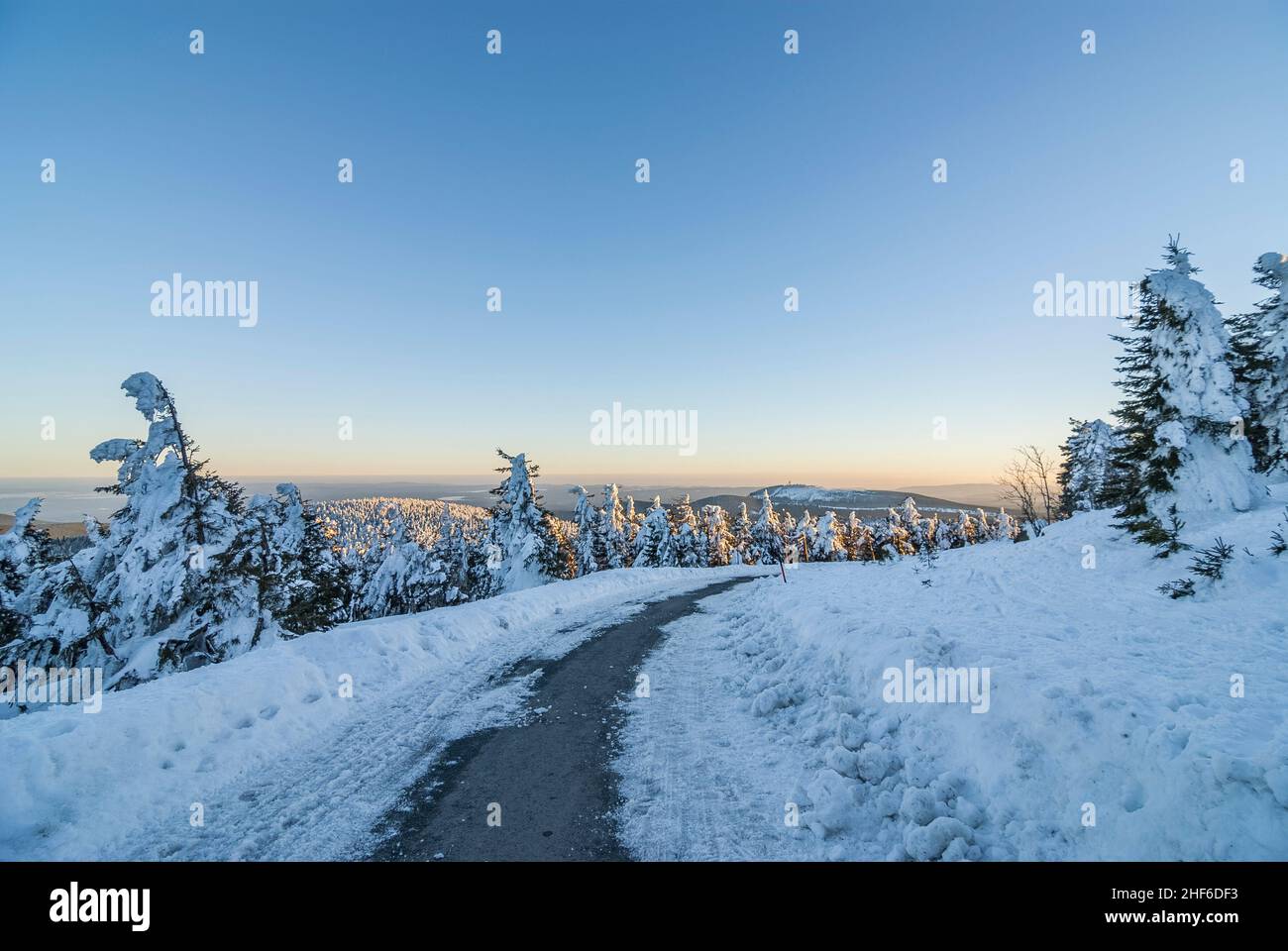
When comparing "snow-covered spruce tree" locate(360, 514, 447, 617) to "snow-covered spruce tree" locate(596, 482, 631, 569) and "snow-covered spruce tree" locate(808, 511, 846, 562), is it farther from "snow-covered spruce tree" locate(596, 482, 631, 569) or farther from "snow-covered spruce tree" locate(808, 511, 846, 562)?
"snow-covered spruce tree" locate(808, 511, 846, 562)

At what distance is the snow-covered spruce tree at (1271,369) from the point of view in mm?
19656

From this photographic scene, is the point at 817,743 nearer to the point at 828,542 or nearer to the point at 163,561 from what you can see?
the point at 163,561

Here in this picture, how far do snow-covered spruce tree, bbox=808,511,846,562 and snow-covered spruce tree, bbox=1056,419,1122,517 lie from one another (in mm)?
21228

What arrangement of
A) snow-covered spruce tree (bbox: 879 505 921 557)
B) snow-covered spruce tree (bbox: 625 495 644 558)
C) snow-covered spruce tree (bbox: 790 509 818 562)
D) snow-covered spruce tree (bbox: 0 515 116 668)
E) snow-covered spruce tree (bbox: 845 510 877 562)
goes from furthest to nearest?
snow-covered spruce tree (bbox: 790 509 818 562) → snow-covered spruce tree (bbox: 845 510 877 562) → snow-covered spruce tree (bbox: 879 505 921 557) → snow-covered spruce tree (bbox: 625 495 644 558) → snow-covered spruce tree (bbox: 0 515 116 668)

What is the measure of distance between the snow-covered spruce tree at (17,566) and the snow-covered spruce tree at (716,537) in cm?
4764

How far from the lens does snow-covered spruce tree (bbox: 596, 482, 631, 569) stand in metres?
48.8

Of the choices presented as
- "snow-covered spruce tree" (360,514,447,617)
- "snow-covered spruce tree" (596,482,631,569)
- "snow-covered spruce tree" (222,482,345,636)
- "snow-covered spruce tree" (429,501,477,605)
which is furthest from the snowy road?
"snow-covered spruce tree" (596,482,631,569)

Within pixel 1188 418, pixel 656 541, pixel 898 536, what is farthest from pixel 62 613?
pixel 898 536

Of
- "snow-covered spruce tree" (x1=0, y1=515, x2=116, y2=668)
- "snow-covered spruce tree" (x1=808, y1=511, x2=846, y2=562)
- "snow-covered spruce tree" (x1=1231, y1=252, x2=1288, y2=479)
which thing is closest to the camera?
"snow-covered spruce tree" (x1=0, y1=515, x2=116, y2=668)

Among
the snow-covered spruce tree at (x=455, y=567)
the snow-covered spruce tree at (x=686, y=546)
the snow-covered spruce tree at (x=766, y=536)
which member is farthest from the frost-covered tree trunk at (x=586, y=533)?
the snow-covered spruce tree at (x=766, y=536)

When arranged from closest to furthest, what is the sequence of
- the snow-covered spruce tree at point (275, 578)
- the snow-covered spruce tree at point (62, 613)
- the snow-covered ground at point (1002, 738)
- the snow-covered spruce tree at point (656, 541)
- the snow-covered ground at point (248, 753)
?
the snow-covered ground at point (1002, 738), the snow-covered ground at point (248, 753), the snow-covered spruce tree at point (62, 613), the snow-covered spruce tree at point (275, 578), the snow-covered spruce tree at point (656, 541)

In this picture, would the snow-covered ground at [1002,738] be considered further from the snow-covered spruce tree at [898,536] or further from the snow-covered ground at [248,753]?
the snow-covered spruce tree at [898,536]
